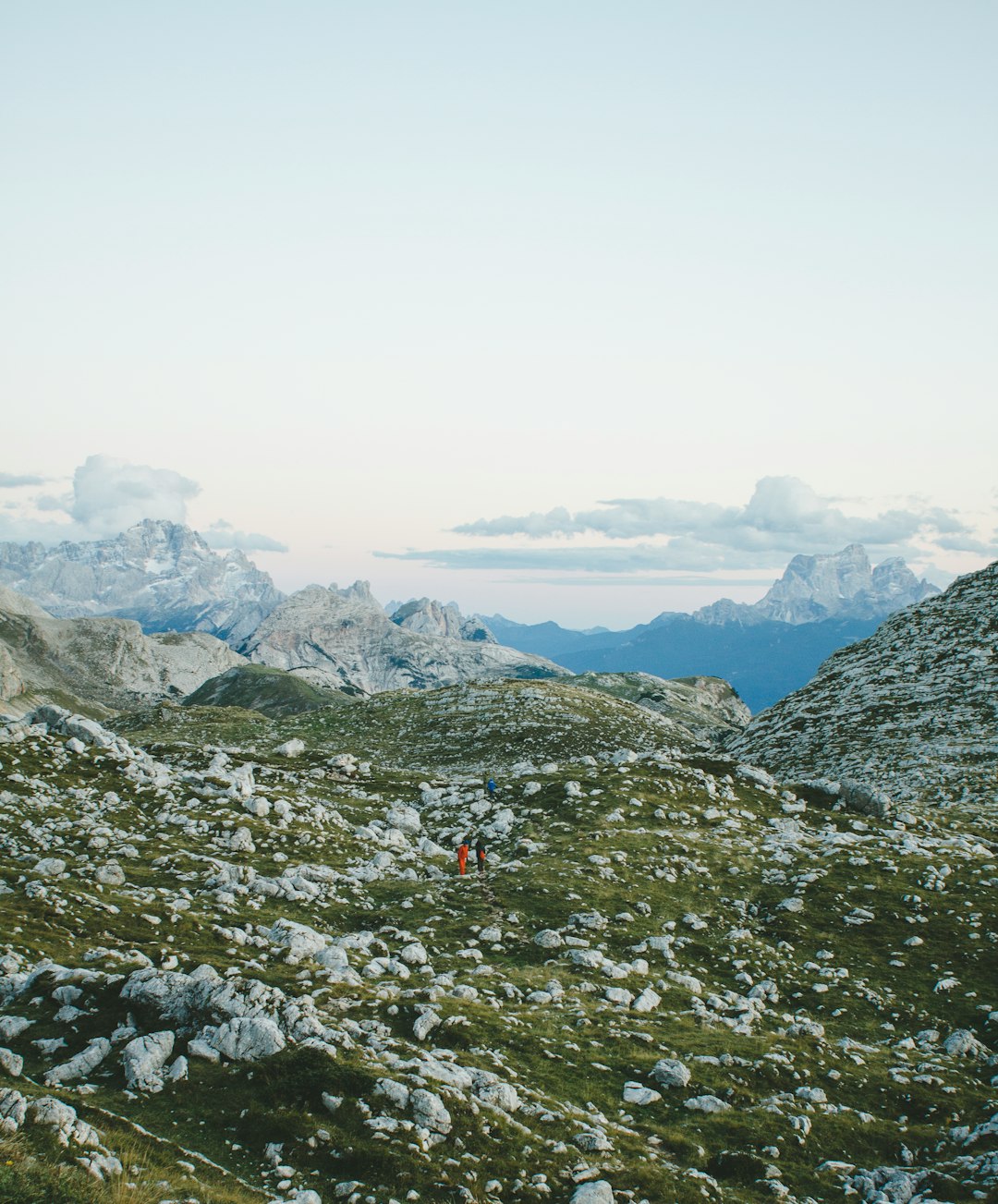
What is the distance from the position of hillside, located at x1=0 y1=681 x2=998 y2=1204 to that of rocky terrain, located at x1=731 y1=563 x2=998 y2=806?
928 cm

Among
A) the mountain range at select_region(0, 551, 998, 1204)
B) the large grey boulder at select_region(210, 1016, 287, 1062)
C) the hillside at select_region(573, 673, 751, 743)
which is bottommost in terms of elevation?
the hillside at select_region(573, 673, 751, 743)

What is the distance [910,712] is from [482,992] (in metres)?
53.8

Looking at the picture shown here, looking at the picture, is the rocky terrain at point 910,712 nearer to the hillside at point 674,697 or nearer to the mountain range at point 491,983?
the mountain range at point 491,983

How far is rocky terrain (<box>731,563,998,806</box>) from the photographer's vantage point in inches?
2072

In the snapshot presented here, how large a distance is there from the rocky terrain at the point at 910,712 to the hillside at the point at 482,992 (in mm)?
9283

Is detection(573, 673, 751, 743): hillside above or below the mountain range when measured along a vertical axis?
below

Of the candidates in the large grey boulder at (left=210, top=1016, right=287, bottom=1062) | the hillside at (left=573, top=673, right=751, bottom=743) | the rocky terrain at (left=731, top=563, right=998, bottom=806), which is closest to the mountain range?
the large grey boulder at (left=210, top=1016, right=287, bottom=1062)

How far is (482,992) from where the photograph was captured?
20.9 meters

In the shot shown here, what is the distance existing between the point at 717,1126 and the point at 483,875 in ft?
55.6

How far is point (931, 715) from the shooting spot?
2383 inches

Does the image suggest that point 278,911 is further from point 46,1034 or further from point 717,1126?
point 717,1126

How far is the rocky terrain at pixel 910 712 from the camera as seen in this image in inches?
2072

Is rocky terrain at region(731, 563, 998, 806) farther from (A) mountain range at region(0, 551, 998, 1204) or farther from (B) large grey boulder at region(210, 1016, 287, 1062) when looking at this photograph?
(B) large grey boulder at region(210, 1016, 287, 1062)

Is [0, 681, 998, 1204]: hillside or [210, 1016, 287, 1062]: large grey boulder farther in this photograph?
[210, 1016, 287, 1062]: large grey boulder
